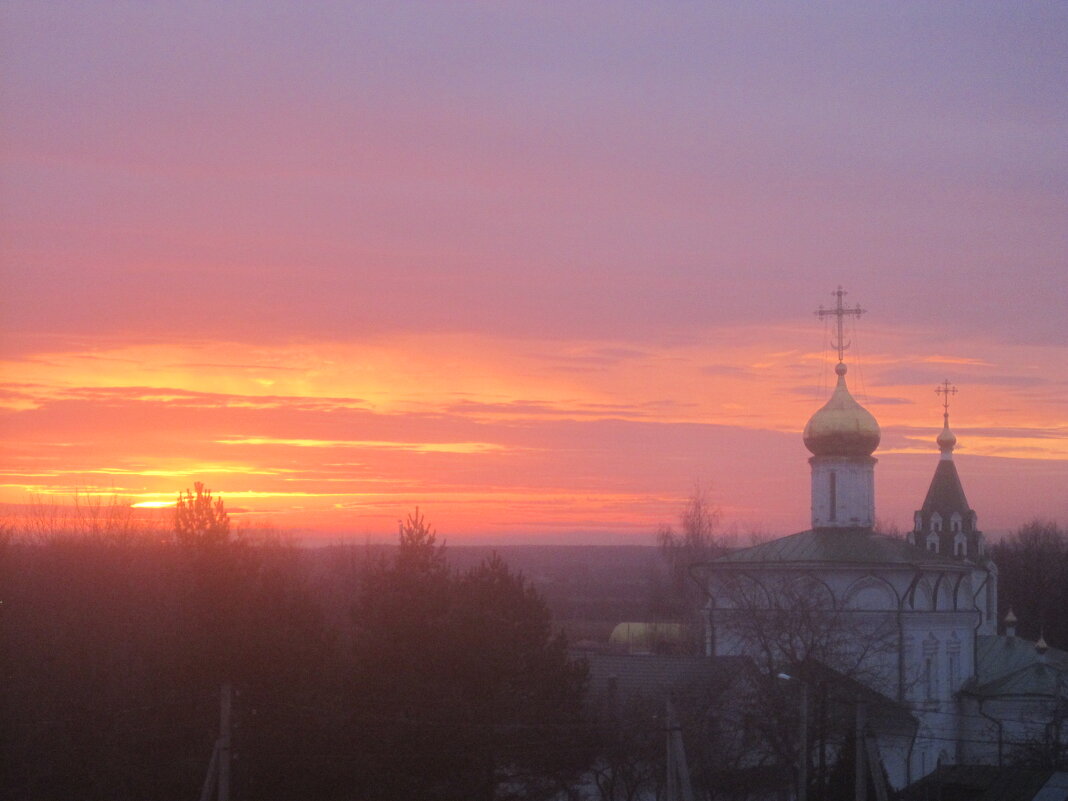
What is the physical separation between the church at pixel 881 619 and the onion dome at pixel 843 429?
25mm

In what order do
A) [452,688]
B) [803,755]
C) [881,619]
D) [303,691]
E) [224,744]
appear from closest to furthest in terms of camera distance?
[224,744], [803,755], [303,691], [452,688], [881,619]

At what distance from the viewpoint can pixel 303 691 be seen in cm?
2102

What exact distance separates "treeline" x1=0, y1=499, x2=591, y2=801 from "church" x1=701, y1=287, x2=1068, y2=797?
7.27m

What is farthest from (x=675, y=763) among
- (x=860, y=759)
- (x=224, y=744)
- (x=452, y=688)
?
(x=224, y=744)

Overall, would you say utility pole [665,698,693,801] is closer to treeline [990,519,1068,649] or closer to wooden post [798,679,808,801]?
wooden post [798,679,808,801]

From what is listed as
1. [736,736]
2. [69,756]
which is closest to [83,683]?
[69,756]

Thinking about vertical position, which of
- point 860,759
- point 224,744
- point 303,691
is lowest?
point 860,759

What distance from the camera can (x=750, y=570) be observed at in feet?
109

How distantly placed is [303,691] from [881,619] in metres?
15.9

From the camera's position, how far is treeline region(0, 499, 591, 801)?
20.6 m

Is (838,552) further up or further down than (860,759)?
further up

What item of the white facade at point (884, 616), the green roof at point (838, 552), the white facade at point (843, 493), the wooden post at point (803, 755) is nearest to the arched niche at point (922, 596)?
the white facade at point (884, 616)

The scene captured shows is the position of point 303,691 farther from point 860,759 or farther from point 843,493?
point 843,493

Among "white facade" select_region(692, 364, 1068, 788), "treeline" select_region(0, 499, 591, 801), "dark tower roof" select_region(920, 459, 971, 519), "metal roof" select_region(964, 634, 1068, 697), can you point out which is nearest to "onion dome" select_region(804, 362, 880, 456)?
"white facade" select_region(692, 364, 1068, 788)
